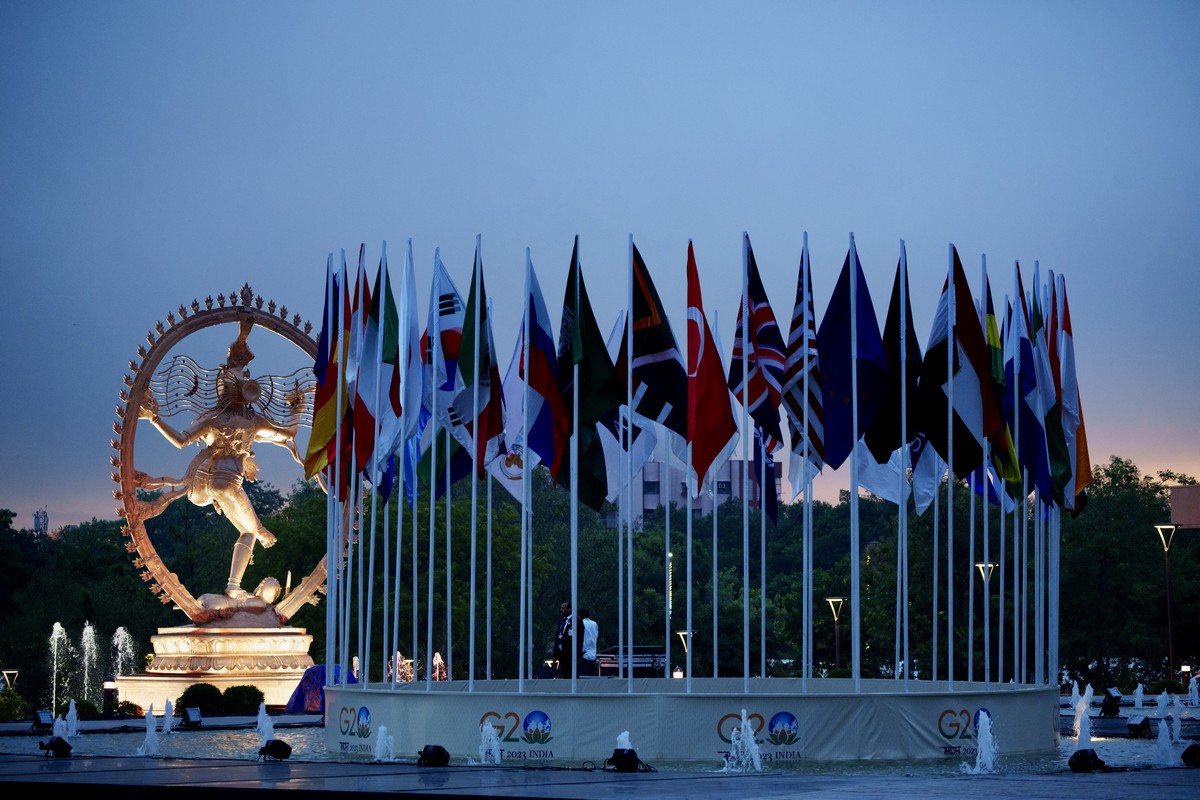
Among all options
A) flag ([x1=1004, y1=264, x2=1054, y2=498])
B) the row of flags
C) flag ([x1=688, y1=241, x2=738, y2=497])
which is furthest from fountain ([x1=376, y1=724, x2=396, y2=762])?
flag ([x1=1004, y1=264, x2=1054, y2=498])

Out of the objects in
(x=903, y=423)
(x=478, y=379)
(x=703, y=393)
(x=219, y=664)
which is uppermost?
(x=478, y=379)

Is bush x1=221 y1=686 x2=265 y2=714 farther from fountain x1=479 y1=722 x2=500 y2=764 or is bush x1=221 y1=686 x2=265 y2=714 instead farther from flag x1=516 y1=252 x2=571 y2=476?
fountain x1=479 y1=722 x2=500 y2=764

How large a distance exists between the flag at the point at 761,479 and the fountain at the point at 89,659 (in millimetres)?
41792

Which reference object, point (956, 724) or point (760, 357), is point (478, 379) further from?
point (956, 724)

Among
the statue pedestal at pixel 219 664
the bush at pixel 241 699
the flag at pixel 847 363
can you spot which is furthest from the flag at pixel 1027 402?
the statue pedestal at pixel 219 664

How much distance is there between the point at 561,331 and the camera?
78.7 feet

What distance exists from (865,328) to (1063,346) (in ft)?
19.4

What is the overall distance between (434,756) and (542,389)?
601 cm

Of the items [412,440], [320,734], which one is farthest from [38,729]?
[412,440]

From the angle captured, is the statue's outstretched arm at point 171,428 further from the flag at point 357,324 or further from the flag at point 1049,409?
the flag at point 1049,409

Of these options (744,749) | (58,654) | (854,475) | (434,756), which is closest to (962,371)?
(854,475)

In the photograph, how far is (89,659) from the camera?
7088 centimetres

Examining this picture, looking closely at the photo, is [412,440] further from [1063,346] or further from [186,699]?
[186,699]

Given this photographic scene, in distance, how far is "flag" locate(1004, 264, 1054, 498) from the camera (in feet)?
82.8
